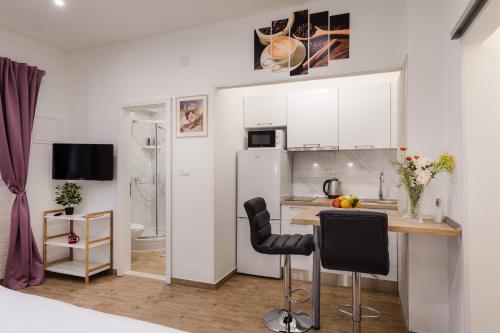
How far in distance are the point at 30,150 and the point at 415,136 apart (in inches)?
166

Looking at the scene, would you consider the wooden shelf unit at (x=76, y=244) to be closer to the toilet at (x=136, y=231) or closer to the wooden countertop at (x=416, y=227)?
the toilet at (x=136, y=231)

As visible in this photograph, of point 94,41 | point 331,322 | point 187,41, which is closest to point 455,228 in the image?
point 331,322

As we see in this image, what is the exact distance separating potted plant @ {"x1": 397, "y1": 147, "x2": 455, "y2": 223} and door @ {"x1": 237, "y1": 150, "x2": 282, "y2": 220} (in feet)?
5.26

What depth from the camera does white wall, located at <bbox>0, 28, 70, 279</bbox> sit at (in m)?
3.54

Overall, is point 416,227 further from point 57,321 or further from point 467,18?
point 57,321

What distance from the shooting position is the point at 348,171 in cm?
398

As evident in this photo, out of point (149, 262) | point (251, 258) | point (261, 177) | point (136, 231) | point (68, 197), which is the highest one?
point (261, 177)

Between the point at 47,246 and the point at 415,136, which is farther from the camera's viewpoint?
the point at 47,246

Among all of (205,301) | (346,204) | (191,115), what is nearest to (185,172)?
(191,115)

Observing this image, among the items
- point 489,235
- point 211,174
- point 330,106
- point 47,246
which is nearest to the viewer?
point 489,235

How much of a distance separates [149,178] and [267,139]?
106 inches

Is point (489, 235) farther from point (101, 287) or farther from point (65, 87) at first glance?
point (65, 87)

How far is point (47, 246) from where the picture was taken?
13.0ft

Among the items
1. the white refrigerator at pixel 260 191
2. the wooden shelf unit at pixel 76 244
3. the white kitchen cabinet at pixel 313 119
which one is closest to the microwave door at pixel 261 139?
the white refrigerator at pixel 260 191
